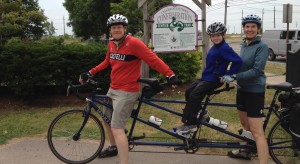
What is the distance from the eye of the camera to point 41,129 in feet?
18.9

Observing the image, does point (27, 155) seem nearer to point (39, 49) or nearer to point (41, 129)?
point (41, 129)

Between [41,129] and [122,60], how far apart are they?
2.56 m

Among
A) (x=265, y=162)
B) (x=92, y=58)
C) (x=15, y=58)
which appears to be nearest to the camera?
(x=265, y=162)

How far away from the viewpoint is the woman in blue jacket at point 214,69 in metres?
3.75

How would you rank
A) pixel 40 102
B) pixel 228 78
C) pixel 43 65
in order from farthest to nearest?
pixel 40 102 → pixel 43 65 → pixel 228 78

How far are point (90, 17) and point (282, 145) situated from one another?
31.8 metres

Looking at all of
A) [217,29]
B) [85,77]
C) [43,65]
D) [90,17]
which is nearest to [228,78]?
[217,29]

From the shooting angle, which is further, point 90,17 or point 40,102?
point 90,17

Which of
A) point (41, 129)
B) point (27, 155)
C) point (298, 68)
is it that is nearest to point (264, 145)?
point (298, 68)

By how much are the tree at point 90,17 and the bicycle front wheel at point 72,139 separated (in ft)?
97.7

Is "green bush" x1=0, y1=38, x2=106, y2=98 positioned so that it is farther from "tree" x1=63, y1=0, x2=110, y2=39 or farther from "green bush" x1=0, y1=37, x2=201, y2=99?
"tree" x1=63, y1=0, x2=110, y2=39

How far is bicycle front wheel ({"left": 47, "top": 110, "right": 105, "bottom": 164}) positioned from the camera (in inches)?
171

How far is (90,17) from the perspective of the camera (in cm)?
3431

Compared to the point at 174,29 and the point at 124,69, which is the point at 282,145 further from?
the point at 174,29
